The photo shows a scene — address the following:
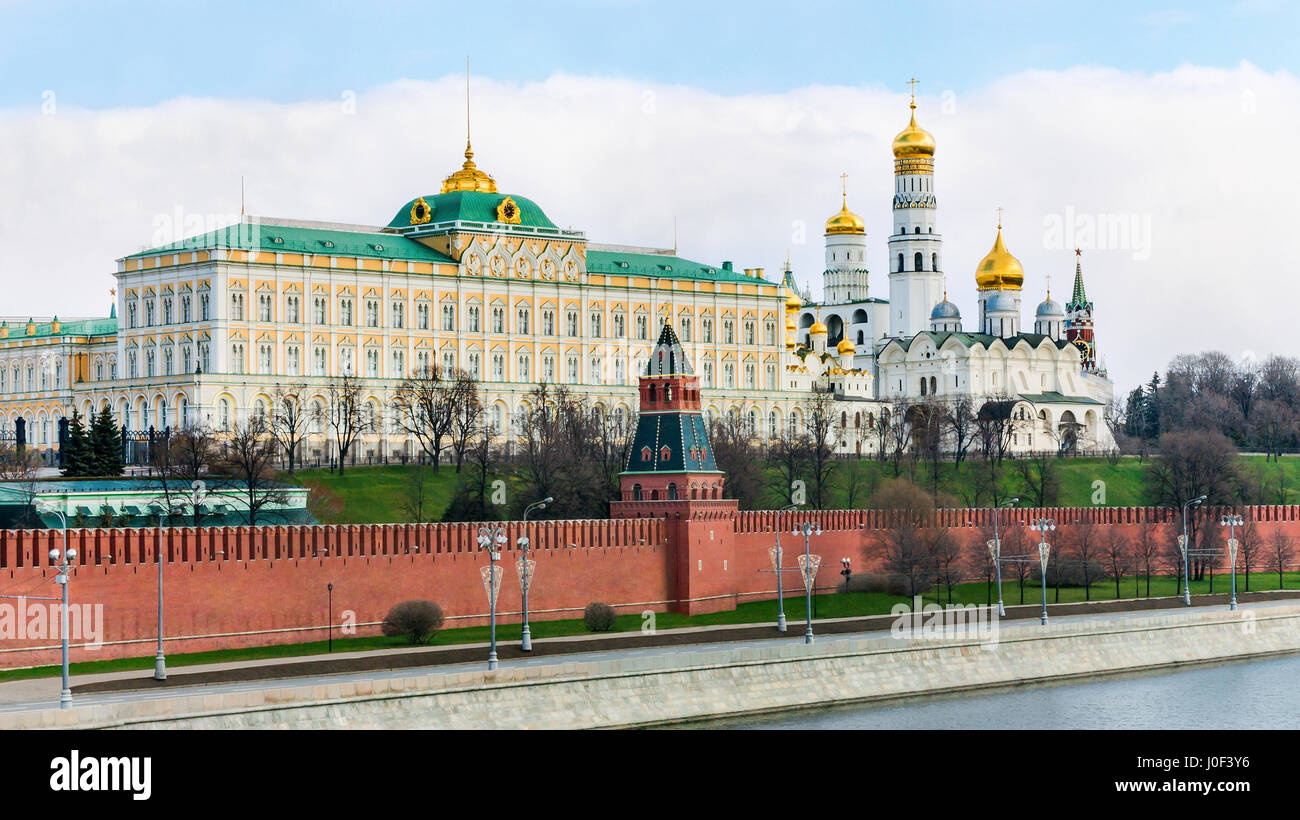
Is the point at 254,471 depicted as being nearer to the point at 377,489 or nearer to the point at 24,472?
the point at 377,489

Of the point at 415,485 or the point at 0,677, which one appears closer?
the point at 0,677

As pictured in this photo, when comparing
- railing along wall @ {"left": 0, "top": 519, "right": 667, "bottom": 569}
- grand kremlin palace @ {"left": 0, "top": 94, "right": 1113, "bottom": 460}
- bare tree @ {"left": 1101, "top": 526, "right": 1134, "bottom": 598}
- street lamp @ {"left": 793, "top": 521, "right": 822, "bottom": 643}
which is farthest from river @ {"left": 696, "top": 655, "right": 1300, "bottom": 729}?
grand kremlin palace @ {"left": 0, "top": 94, "right": 1113, "bottom": 460}

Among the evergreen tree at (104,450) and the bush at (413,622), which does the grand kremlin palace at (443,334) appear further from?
the bush at (413,622)

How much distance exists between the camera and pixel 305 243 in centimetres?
9744

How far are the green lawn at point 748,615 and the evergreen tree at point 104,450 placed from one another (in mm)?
23767

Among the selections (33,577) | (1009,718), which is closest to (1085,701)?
(1009,718)

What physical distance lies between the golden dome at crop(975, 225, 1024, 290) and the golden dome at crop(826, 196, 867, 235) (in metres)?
8.07

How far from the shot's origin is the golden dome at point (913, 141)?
12675cm

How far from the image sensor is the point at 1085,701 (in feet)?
171

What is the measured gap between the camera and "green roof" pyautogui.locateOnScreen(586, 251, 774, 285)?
358 ft

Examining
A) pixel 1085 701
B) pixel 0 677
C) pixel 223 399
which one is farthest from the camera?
pixel 223 399
